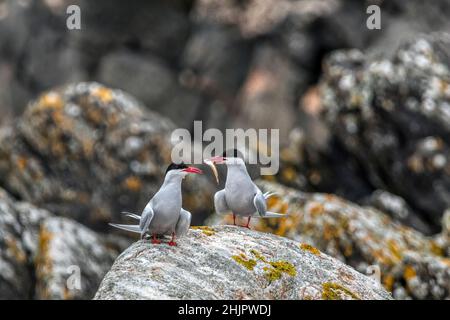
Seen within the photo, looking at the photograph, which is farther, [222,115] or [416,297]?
[222,115]

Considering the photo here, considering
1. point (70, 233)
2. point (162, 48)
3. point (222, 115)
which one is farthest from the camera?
point (162, 48)

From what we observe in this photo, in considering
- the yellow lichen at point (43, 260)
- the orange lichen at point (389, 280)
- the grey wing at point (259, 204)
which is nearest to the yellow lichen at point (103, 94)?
the yellow lichen at point (43, 260)

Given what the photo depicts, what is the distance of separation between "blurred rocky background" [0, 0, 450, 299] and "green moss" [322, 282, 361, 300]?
5.08m

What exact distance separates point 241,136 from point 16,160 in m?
8.48

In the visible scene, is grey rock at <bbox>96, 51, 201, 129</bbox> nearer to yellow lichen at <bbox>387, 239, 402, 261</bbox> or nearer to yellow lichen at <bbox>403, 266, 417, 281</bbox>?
yellow lichen at <bbox>387, 239, 402, 261</bbox>

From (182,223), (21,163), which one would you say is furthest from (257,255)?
(21,163)

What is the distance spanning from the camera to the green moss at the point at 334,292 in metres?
9.70

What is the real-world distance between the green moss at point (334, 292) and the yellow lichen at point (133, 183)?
1043 cm

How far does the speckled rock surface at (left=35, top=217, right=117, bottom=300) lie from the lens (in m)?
15.7

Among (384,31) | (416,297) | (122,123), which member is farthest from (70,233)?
(384,31)

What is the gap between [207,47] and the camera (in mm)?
29531
